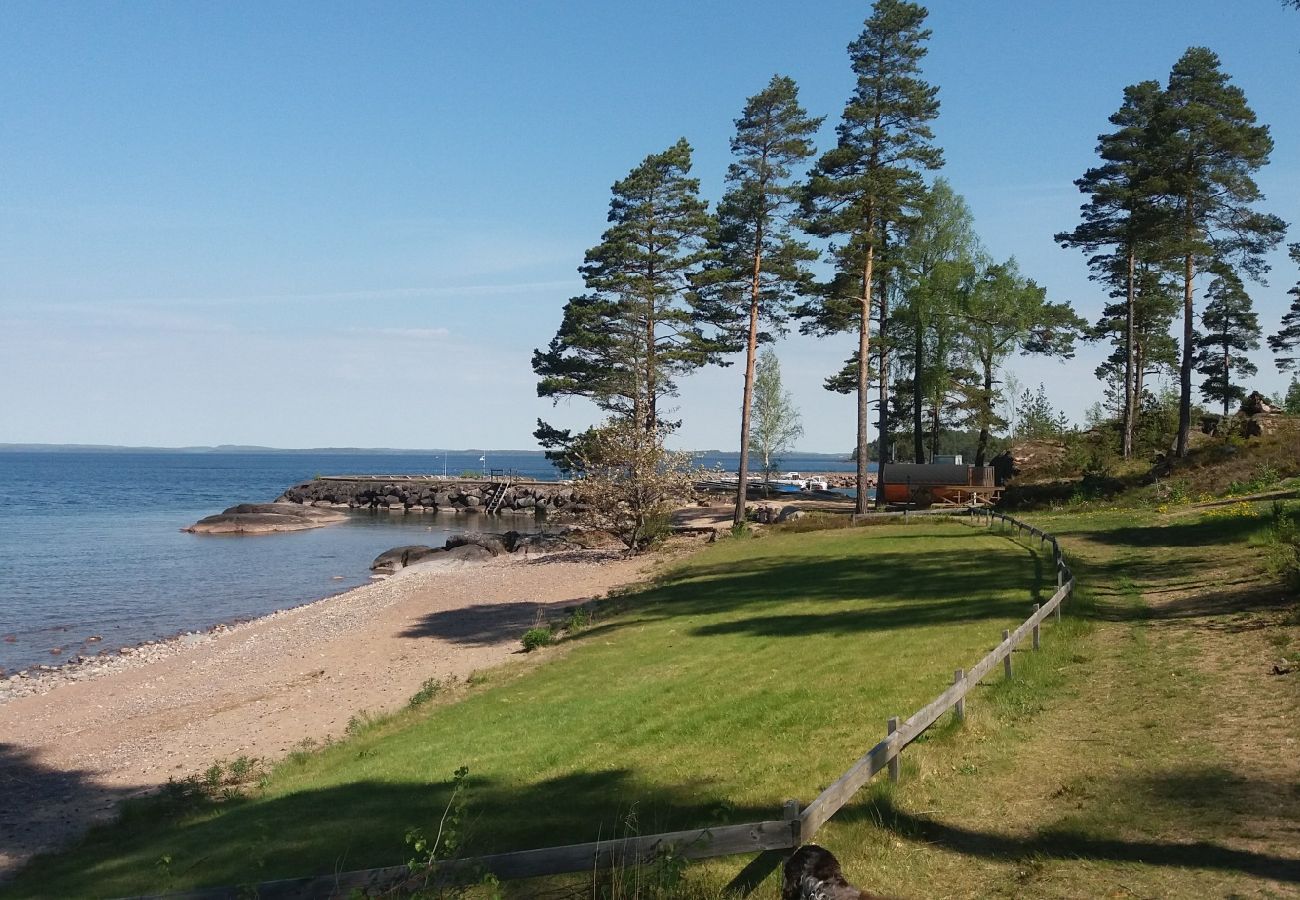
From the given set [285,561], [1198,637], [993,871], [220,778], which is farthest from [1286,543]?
[285,561]

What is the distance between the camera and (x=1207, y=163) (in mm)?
36969

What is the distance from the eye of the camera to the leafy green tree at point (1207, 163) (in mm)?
36312

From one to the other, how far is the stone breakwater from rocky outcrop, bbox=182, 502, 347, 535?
11.6 m

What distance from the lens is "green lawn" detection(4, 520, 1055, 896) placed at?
9.97 metres

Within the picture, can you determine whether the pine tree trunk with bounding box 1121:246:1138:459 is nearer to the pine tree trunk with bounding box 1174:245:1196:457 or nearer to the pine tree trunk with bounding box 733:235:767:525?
the pine tree trunk with bounding box 1174:245:1196:457

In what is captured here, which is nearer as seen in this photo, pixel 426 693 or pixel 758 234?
pixel 426 693

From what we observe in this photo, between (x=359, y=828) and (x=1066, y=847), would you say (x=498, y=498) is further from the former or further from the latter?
(x=1066, y=847)

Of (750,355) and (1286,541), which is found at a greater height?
(750,355)

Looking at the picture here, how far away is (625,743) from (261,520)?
65946 millimetres

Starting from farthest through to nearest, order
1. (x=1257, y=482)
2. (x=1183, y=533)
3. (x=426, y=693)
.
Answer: (x=1257, y=482) → (x=1183, y=533) → (x=426, y=693)

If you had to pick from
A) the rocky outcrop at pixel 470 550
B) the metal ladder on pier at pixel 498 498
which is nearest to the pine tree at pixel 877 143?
the rocky outcrop at pixel 470 550

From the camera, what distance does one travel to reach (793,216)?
44.9m

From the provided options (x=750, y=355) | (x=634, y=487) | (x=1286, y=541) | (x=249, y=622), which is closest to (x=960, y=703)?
(x=1286, y=541)

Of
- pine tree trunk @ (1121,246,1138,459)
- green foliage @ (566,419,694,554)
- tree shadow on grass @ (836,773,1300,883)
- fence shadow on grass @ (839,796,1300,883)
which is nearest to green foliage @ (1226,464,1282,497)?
pine tree trunk @ (1121,246,1138,459)
